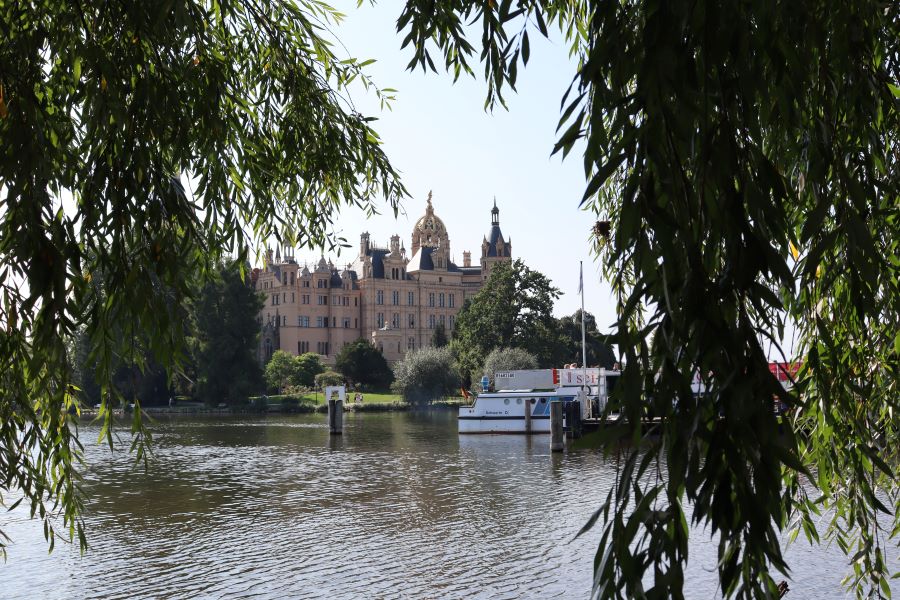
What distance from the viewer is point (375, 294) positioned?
10338cm

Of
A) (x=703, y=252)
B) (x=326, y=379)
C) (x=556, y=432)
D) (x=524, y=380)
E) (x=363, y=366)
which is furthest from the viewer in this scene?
(x=363, y=366)

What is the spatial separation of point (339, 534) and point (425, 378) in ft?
168

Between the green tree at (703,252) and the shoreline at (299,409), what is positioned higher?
the green tree at (703,252)

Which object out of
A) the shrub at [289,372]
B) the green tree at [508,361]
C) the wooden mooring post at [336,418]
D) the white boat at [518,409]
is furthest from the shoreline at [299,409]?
the white boat at [518,409]

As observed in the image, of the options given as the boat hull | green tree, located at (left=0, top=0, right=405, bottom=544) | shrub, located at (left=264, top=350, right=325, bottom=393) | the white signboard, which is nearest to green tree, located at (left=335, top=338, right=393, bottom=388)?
shrub, located at (left=264, top=350, right=325, bottom=393)

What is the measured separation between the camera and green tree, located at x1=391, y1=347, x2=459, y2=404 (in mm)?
66375

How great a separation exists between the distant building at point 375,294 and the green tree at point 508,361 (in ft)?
122

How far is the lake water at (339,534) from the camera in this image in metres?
11.8

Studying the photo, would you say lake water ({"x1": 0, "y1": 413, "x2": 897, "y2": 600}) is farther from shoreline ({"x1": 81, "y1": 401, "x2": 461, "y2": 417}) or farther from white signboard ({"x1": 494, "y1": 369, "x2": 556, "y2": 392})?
shoreline ({"x1": 81, "y1": 401, "x2": 461, "y2": 417})

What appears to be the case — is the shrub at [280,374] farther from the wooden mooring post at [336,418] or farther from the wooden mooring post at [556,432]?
the wooden mooring post at [556,432]

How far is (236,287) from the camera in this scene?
A: 66188 mm

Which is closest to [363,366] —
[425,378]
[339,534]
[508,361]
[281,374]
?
[281,374]

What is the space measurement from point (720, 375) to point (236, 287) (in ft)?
216

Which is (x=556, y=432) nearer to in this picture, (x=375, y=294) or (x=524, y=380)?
(x=524, y=380)
